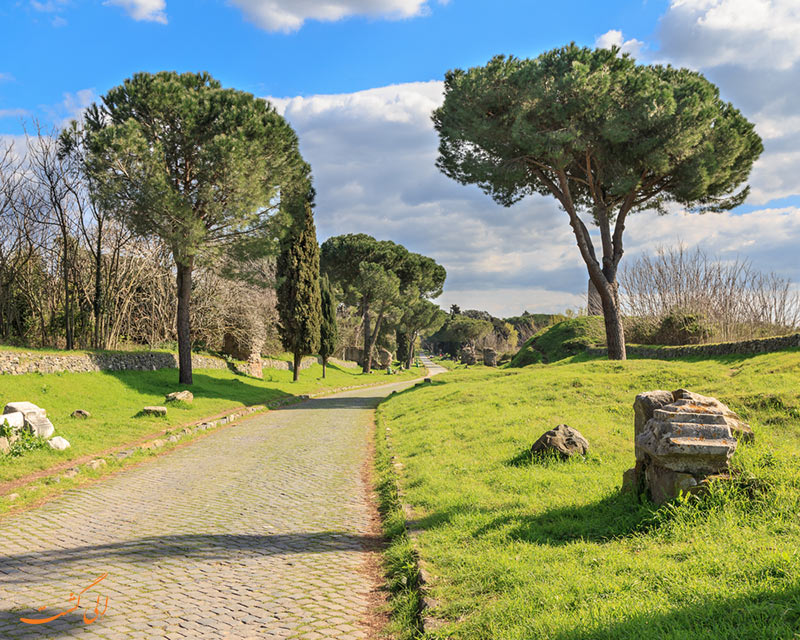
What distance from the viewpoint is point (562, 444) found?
7.65m

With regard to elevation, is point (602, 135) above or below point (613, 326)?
above

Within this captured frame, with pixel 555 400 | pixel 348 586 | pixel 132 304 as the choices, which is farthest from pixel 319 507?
pixel 132 304

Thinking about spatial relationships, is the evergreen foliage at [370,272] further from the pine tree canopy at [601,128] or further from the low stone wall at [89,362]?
the pine tree canopy at [601,128]

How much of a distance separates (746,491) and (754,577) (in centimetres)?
158

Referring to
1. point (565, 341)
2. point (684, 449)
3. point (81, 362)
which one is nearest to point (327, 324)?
point (565, 341)

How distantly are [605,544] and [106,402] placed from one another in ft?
51.9

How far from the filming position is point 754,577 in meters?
3.44

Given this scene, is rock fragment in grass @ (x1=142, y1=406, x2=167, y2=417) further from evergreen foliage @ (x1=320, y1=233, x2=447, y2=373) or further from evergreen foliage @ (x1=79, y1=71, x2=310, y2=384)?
evergreen foliage @ (x1=320, y1=233, x2=447, y2=373)

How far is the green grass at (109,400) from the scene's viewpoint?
1015 cm

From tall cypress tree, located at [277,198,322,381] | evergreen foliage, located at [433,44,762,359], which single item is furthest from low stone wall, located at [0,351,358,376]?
evergreen foliage, located at [433,44,762,359]

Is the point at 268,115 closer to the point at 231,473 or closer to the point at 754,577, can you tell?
the point at 231,473

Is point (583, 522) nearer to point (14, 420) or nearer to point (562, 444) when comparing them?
point (562, 444)

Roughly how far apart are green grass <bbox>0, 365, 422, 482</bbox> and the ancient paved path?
1776 mm

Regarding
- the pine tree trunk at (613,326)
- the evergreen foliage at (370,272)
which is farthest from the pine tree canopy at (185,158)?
the evergreen foliage at (370,272)
